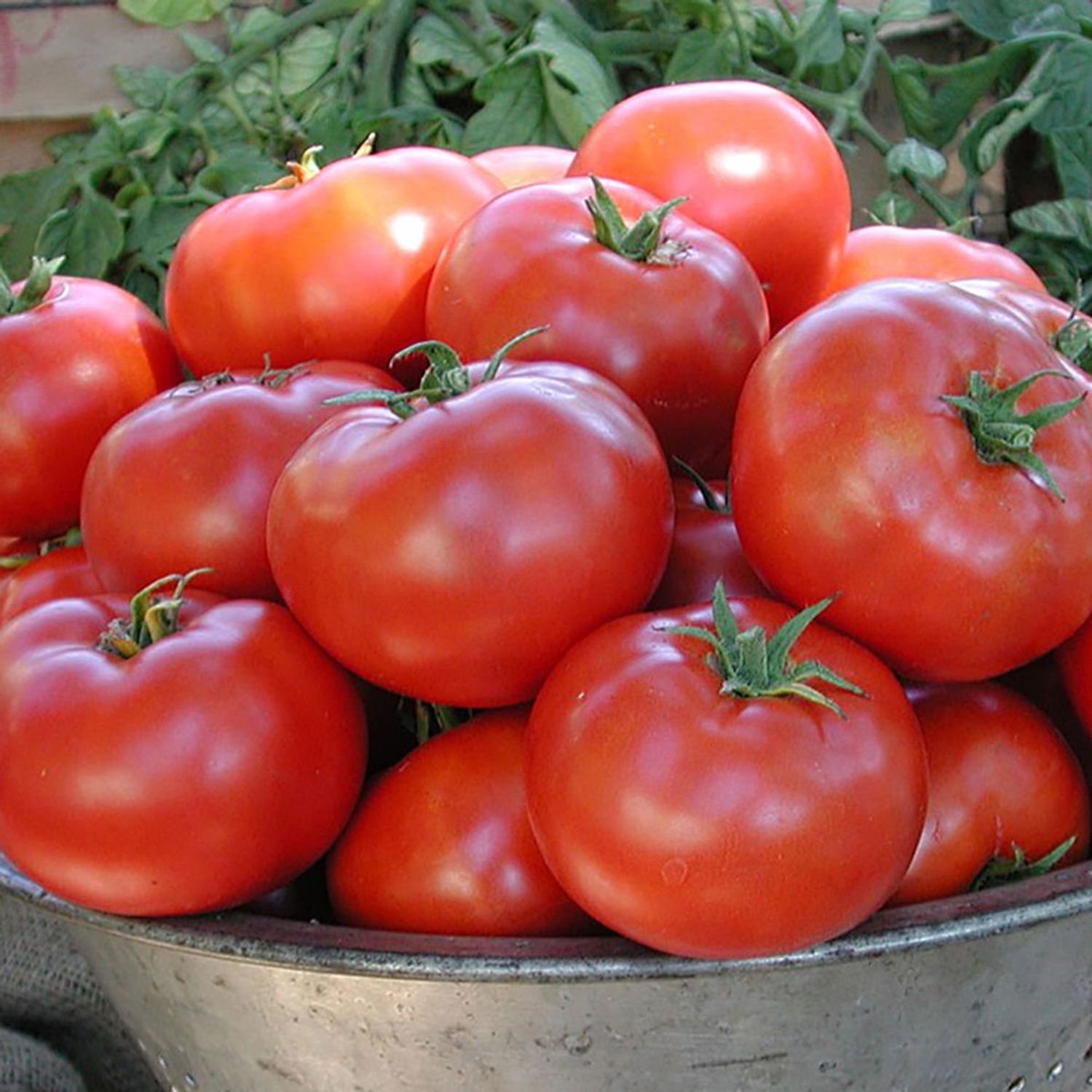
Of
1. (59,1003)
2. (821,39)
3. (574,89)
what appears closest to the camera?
(59,1003)

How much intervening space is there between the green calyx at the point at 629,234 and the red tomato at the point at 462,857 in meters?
0.26

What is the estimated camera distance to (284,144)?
160 centimetres

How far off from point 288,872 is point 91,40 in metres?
1.29

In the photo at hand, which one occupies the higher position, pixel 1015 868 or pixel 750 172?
pixel 750 172

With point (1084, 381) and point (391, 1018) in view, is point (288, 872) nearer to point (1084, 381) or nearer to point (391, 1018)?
point (391, 1018)

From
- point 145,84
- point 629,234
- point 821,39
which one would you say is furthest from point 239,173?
point 629,234

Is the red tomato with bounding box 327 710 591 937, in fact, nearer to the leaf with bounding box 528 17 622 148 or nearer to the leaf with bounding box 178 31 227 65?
the leaf with bounding box 528 17 622 148

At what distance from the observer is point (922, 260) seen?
3.08 feet

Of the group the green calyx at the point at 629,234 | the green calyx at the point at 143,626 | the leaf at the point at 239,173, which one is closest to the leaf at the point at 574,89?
the leaf at the point at 239,173

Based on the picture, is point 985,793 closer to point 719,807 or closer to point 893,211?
point 719,807

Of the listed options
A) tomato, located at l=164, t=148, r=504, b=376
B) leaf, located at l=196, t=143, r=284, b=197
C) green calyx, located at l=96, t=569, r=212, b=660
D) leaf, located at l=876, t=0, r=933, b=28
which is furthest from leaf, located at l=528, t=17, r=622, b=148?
green calyx, located at l=96, t=569, r=212, b=660

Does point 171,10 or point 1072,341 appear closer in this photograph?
point 1072,341

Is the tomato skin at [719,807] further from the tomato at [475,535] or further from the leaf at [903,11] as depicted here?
the leaf at [903,11]

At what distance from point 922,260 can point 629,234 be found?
273 mm
